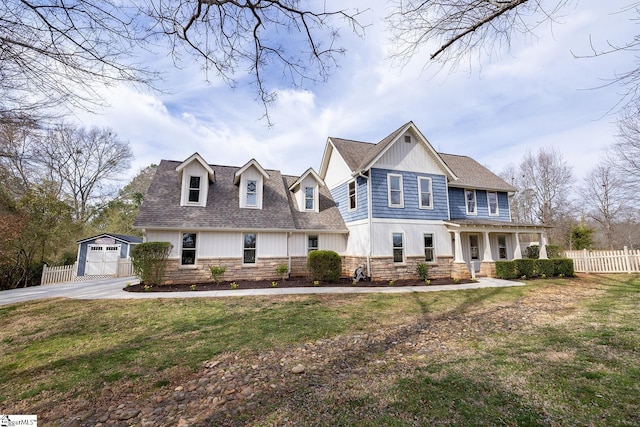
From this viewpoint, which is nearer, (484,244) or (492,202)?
(484,244)

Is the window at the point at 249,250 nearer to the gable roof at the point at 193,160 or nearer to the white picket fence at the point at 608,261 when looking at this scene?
the gable roof at the point at 193,160

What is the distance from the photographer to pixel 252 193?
14570mm

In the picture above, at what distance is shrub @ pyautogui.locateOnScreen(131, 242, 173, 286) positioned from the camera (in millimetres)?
11016

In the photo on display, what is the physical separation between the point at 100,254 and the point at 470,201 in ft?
79.8

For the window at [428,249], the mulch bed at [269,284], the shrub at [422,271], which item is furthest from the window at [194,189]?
the window at [428,249]

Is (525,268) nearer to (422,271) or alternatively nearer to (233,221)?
(422,271)

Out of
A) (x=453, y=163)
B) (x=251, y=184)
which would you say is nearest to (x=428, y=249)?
(x=453, y=163)

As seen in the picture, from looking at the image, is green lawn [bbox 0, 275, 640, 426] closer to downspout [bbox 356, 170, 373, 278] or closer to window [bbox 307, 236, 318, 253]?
downspout [bbox 356, 170, 373, 278]

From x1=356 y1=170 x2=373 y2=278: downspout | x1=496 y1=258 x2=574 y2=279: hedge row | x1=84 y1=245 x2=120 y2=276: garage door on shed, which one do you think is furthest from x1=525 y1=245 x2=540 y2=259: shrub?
x1=84 y1=245 x2=120 y2=276: garage door on shed

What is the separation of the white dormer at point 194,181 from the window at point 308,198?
5.42 metres

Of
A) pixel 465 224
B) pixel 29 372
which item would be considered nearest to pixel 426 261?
pixel 465 224

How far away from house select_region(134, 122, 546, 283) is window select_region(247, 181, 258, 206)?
5cm

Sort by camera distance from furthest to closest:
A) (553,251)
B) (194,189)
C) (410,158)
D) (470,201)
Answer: (553,251)
(470,201)
(410,158)
(194,189)

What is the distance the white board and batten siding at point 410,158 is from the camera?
14.0 m
